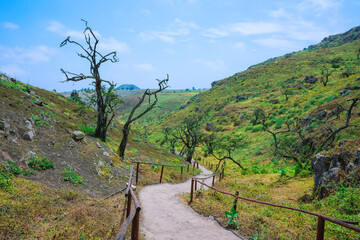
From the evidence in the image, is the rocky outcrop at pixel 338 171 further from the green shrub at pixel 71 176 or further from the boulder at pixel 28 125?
the boulder at pixel 28 125

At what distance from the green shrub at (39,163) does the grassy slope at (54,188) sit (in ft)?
0.75

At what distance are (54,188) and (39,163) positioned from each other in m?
1.89

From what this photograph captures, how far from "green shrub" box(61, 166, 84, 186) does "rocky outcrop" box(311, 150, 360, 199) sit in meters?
11.9

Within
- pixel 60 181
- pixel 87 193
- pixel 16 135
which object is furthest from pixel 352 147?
pixel 16 135

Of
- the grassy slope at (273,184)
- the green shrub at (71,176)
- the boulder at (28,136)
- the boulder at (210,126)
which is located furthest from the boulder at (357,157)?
the boulder at (210,126)

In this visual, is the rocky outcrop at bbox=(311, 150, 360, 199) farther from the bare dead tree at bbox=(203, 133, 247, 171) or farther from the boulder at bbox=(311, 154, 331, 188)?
the bare dead tree at bbox=(203, 133, 247, 171)

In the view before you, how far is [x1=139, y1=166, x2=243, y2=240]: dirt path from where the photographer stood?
6219 mm

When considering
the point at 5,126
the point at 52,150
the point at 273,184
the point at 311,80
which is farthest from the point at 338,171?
the point at 311,80

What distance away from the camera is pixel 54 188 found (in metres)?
8.07

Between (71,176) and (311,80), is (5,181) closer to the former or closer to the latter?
(71,176)

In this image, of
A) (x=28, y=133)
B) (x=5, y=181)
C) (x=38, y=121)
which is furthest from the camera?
(x=38, y=121)

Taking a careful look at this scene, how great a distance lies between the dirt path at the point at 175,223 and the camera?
6.22 meters

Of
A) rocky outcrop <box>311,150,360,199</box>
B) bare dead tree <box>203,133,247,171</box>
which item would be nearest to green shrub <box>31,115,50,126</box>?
rocky outcrop <box>311,150,360,199</box>

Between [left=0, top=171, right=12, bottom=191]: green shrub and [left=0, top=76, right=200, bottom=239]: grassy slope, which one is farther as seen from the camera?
[left=0, top=171, right=12, bottom=191]: green shrub
